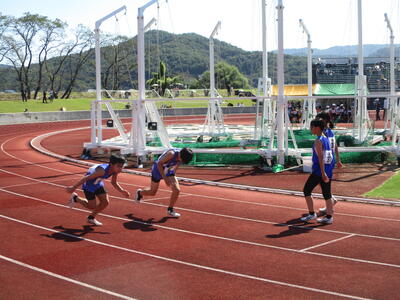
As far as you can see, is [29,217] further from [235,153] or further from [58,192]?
[235,153]

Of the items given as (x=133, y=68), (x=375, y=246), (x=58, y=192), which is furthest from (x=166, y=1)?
(x=133, y=68)

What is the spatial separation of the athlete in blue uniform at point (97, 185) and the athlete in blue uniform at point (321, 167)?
3.45 m

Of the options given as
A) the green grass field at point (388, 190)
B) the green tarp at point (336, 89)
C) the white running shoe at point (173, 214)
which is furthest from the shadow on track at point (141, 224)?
the green tarp at point (336, 89)

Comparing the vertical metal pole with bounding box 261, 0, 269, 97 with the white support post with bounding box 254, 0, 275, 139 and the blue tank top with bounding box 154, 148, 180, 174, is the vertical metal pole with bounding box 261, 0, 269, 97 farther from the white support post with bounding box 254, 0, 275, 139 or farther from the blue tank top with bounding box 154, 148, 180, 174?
the blue tank top with bounding box 154, 148, 180, 174

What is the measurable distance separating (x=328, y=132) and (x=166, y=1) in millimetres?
11014

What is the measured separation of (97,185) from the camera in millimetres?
10531

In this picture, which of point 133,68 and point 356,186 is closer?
point 356,186

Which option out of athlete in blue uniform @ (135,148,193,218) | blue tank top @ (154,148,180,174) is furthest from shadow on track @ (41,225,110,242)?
blue tank top @ (154,148,180,174)

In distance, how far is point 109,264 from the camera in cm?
826

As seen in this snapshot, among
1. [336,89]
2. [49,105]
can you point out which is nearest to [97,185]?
[336,89]

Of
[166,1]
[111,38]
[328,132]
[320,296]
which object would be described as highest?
[111,38]

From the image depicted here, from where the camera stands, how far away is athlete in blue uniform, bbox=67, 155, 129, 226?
33.2ft

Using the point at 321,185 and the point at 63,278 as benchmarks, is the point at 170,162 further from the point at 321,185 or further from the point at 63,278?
the point at 63,278

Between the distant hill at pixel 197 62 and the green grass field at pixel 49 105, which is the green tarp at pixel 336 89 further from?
the distant hill at pixel 197 62
